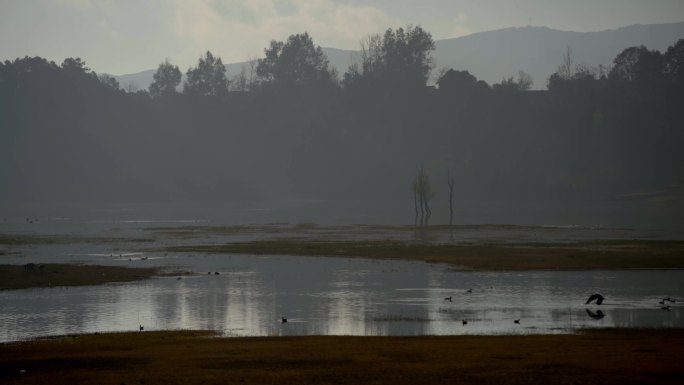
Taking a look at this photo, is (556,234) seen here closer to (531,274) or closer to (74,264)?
(531,274)

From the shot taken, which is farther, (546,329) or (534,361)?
(546,329)

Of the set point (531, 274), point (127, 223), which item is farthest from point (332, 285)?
point (127, 223)

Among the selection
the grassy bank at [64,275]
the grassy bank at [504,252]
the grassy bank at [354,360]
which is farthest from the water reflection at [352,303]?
the grassy bank at [504,252]

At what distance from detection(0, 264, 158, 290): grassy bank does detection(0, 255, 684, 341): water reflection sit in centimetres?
210

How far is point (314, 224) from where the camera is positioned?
11400cm

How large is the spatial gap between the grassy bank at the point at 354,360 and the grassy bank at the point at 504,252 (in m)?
27.2

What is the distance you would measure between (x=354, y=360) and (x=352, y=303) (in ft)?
57.6

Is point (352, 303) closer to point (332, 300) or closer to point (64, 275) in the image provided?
point (332, 300)

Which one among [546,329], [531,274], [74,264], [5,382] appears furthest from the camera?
[74,264]

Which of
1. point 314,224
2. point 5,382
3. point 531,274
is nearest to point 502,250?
point 531,274

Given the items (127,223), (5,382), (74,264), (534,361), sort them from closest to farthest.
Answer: (5,382) → (534,361) → (74,264) → (127,223)

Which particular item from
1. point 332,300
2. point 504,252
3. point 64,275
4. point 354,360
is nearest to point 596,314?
point 332,300

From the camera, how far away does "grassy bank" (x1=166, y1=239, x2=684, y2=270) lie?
6316 centimetres

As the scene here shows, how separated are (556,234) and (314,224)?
108 feet
